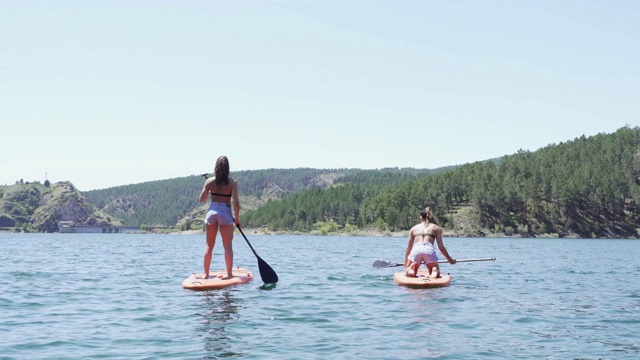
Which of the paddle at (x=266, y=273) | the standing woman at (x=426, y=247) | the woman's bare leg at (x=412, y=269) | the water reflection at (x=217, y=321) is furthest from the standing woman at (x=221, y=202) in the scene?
the woman's bare leg at (x=412, y=269)

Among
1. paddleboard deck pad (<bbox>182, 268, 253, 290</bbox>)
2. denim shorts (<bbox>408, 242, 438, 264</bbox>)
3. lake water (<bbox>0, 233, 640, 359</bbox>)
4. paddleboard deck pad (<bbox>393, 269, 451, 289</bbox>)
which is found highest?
denim shorts (<bbox>408, 242, 438, 264</bbox>)

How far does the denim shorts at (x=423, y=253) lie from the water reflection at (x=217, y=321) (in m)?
6.74

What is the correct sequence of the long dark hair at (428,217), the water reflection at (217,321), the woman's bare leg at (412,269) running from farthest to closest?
the long dark hair at (428,217)
the woman's bare leg at (412,269)
the water reflection at (217,321)

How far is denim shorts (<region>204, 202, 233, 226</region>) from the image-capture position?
68.3 feet

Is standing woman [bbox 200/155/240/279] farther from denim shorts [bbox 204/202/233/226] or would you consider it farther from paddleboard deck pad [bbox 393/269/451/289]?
paddleboard deck pad [bbox 393/269/451/289]

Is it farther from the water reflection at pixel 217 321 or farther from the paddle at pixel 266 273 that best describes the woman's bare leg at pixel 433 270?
the water reflection at pixel 217 321

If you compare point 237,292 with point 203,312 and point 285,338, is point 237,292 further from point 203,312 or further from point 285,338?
point 285,338

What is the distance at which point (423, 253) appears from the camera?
2389 cm

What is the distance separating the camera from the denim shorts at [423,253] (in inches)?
941

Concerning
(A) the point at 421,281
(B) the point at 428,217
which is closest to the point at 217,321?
(A) the point at 421,281

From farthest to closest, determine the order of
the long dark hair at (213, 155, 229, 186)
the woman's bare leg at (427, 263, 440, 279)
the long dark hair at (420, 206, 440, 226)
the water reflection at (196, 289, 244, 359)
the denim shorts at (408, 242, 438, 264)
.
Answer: the long dark hair at (420, 206, 440, 226) < the woman's bare leg at (427, 263, 440, 279) < the denim shorts at (408, 242, 438, 264) < the long dark hair at (213, 155, 229, 186) < the water reflection at (196, 289, 244, 359)

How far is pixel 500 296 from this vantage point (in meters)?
21.9

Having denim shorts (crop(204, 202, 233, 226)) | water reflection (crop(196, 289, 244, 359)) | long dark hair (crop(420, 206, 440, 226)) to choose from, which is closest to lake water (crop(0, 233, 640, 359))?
water reflection (crop(196, 289, 244, 359))

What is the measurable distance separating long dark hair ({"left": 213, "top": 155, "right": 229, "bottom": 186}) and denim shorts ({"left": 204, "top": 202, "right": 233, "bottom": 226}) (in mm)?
729
